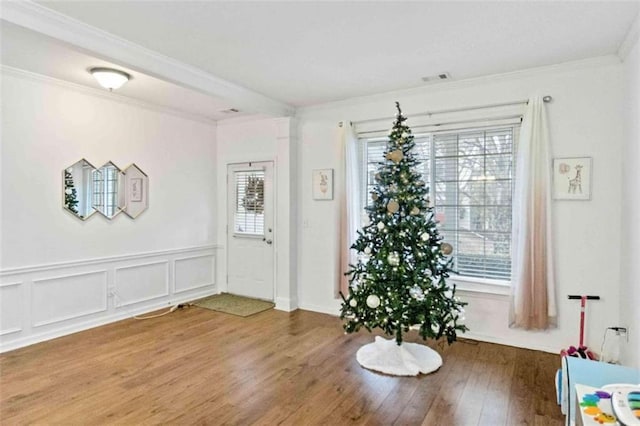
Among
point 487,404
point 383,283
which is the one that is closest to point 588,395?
point 487,404

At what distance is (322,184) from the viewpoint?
5.03 meters

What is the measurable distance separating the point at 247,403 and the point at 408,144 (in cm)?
258

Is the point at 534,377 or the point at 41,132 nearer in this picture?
the point at 534,377

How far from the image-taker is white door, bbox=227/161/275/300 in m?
5.61

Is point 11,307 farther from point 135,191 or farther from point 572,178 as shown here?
point 572,178

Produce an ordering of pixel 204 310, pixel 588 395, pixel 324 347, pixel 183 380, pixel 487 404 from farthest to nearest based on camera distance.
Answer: pixel 204 310, pixel 324 347, pixel 183 380, pixel 487 404, pixel 588 395

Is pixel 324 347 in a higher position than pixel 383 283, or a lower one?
lower

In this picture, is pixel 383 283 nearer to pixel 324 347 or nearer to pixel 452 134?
pixel 324 347

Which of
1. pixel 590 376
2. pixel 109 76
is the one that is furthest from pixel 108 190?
pixel 590 376

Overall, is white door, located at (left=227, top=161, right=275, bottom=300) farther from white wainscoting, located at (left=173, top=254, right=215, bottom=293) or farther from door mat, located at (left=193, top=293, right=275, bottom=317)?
white wainscoting, located at (left=173, top=254, right=215, bottom=293)

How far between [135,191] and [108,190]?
1.14 ft

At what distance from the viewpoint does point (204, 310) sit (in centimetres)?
515

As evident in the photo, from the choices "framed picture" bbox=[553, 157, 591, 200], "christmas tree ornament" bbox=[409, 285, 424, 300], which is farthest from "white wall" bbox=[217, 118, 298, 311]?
"framed picture" bbox=[553, 157, 591, 200]

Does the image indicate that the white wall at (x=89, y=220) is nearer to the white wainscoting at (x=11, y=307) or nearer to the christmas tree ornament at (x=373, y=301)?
the white wainscoting at (x=11, y=307)
